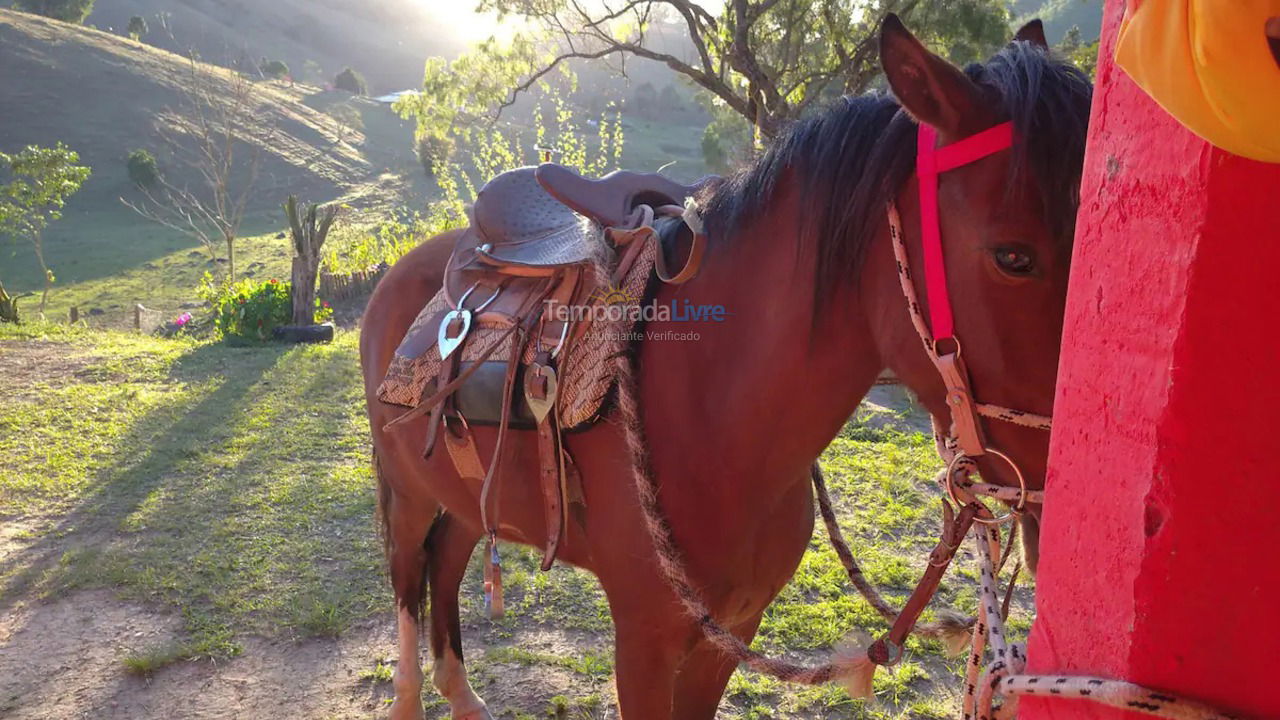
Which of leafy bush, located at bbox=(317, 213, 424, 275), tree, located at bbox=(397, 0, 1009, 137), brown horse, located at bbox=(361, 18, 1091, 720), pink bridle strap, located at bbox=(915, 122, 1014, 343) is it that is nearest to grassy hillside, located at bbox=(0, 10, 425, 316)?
leafy bush, located at bbox=(317, 213, 424, 275)

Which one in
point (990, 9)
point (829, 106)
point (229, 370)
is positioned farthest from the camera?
point (990, 9)

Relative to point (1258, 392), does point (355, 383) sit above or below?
below

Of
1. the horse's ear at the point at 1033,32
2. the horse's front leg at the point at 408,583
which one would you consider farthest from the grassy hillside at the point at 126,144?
the horse's ear at the point at 1033,32

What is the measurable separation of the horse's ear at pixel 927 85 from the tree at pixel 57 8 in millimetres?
51667

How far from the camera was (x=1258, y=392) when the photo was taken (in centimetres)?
58

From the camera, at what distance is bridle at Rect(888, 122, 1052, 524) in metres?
1.07

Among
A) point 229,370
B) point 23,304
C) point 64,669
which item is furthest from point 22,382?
point 23,304

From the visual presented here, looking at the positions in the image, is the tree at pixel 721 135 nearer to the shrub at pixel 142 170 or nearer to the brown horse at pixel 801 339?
the brown horse at pixel 801 339

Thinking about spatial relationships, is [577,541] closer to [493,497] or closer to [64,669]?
[493,497]

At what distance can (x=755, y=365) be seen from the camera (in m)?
1.44

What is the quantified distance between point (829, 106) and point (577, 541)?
3.90ft

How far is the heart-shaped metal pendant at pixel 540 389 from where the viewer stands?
66.0 inches

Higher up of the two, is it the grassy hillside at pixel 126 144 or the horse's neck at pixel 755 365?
the grassy hillside at pixel 126 144

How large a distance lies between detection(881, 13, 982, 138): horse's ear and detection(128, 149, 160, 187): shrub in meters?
32.6
